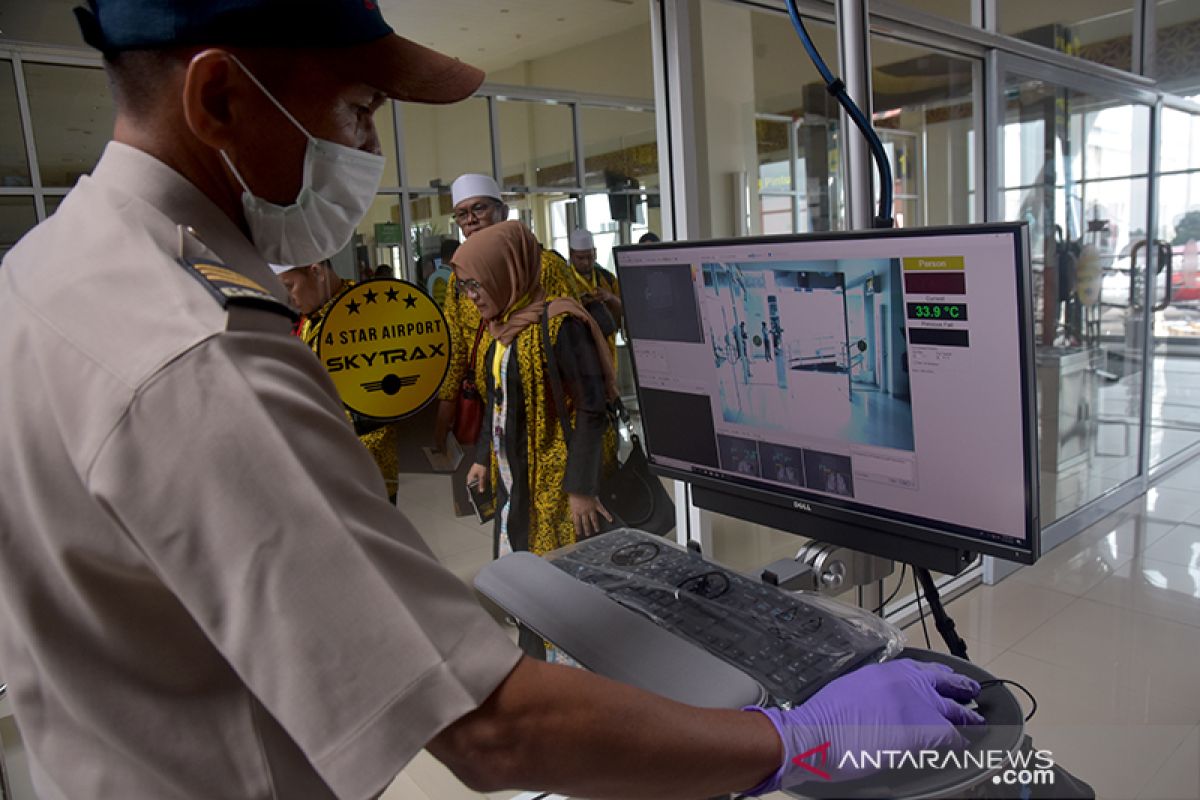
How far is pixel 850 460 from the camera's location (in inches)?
49.1

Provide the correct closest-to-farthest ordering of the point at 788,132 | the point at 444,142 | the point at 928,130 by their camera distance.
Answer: the point at 444,142, the point at 788,132, the point at 928,130

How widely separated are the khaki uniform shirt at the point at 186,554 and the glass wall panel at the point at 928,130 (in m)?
3.29

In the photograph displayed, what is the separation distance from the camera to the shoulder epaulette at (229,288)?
634 millimetres

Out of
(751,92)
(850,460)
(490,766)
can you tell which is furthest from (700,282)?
(751,92)

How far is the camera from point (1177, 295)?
5.76 m

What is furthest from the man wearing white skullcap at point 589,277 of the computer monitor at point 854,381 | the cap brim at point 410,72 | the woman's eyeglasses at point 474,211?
the cap brim at point 410,72

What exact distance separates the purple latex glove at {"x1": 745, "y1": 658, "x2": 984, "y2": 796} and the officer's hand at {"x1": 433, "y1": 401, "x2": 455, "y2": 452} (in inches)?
62.4

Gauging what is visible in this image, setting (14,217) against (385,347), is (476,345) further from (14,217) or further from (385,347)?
(14,217)

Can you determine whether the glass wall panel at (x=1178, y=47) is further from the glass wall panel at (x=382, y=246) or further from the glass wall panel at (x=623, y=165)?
the glass wall panel at (x=382, y=246)

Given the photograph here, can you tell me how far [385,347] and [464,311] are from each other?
0.27 meters

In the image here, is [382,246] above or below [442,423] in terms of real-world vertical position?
above

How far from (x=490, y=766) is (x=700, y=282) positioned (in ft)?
2.99

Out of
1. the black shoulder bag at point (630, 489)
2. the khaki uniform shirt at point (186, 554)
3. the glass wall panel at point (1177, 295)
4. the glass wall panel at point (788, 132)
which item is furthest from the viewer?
the glass wall panel at point (1177, 295)

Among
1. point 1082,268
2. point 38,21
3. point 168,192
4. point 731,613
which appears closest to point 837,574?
point 731,613
